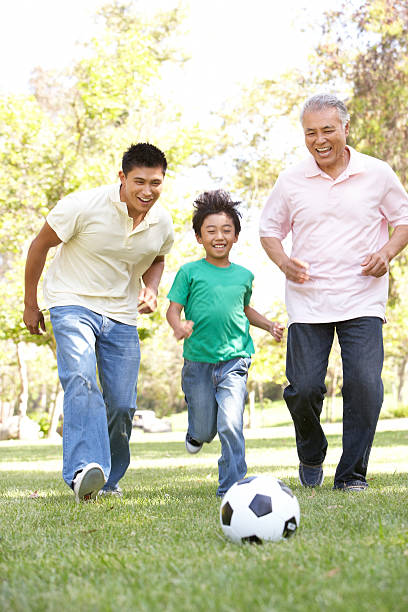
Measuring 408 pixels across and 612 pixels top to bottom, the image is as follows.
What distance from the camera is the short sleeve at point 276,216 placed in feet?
18.2

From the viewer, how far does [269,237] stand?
18.5 ft

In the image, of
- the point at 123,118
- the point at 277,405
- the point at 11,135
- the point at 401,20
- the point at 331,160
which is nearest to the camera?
the point at 331,160

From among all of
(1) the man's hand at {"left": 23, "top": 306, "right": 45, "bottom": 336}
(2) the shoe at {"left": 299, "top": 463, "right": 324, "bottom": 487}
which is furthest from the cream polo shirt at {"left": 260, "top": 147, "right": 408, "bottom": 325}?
(1) the man's hand at {"left": 23, "top": 306, "right": 45, "bottom": 336}

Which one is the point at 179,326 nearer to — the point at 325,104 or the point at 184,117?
the point at 325,104

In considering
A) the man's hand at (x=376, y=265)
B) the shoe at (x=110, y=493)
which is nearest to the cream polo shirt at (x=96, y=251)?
A: the shoe at (x=110, y=493)

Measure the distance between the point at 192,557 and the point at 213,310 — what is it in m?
2.55

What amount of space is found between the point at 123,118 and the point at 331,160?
1767 cm

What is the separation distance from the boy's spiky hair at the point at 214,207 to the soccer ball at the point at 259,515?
2.61 m

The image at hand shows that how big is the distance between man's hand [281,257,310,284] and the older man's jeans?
33cm

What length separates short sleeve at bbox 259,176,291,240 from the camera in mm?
5559

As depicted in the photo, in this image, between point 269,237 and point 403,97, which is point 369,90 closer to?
point 403,97

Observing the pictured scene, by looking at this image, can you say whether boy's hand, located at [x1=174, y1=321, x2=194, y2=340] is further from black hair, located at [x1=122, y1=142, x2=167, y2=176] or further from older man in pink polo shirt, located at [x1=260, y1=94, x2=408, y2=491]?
black hair, located at [x1=122, y1=142, x2=167, y2=176]

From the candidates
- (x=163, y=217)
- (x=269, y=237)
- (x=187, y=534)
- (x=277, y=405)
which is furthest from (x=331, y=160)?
(x=277, y=405)

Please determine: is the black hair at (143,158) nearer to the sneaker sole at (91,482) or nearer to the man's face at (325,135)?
the man's face at (325,135)
